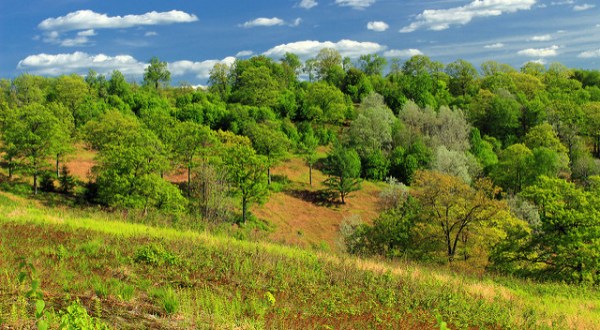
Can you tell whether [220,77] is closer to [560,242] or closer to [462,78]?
[462,78]

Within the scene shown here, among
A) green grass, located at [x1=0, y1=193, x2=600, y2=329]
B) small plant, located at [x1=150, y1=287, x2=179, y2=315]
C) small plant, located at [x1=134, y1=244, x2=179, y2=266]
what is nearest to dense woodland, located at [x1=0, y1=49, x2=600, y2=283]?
green grass, located at [x1=0, y1=193, x2=600, y2=329]

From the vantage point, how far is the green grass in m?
8.64

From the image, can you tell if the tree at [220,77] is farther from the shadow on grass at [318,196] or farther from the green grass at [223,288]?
the green grass at [223,288]

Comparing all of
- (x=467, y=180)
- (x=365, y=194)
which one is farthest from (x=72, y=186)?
(x=467, y=180)

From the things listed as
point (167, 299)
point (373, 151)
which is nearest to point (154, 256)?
point (167, 299)

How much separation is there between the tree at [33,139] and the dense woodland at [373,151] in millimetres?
155

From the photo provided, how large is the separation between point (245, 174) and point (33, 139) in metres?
24.2

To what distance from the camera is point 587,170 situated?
7175 centimetres

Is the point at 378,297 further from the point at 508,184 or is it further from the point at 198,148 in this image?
the point at 508,184

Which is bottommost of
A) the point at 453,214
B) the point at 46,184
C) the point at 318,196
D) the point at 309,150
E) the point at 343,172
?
the point at 318,196

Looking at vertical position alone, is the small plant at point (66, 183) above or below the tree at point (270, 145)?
below

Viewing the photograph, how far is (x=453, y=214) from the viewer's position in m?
33.8

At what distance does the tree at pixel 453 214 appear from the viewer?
32281 mm

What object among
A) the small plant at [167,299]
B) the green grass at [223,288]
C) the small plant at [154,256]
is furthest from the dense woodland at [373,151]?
the small plant at [167,299]
